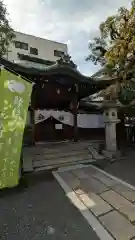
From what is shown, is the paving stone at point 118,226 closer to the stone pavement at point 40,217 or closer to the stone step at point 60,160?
the stone pavement at point 40,217

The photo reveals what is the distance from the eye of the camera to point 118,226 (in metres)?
3.95

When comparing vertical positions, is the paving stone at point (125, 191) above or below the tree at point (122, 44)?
below

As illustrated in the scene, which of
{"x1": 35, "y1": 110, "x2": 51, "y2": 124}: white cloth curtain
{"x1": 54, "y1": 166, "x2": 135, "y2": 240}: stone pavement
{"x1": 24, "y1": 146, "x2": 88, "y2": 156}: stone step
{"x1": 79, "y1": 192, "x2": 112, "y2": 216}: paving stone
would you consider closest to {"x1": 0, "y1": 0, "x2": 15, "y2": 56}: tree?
{"x1": 35, "y1": 110, "x2": 51, "y2": 124}: white cloth curtain

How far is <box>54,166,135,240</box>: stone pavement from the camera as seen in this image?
3.94m

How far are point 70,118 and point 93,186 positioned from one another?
7.64m

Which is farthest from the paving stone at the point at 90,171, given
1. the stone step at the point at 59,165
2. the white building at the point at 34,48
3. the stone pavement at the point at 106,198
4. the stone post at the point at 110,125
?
the white building at the point at 34,48

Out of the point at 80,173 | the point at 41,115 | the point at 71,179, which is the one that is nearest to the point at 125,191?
the point at 71,179

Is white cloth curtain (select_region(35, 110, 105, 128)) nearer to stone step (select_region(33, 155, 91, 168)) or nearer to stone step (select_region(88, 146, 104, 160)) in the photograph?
stone step (select_region(88, 146, 104, 160))

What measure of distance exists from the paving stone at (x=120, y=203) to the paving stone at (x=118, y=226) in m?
0.17

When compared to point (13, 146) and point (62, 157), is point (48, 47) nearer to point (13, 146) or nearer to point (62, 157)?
point (62, 157)

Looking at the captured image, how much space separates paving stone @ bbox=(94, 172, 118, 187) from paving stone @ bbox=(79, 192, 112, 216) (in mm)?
1061

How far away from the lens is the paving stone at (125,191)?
5.23 meters

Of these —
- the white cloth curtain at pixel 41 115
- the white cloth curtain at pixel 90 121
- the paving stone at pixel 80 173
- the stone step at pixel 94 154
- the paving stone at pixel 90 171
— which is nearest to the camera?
the paving stone at pixel 80 173

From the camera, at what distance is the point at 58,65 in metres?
10.7
